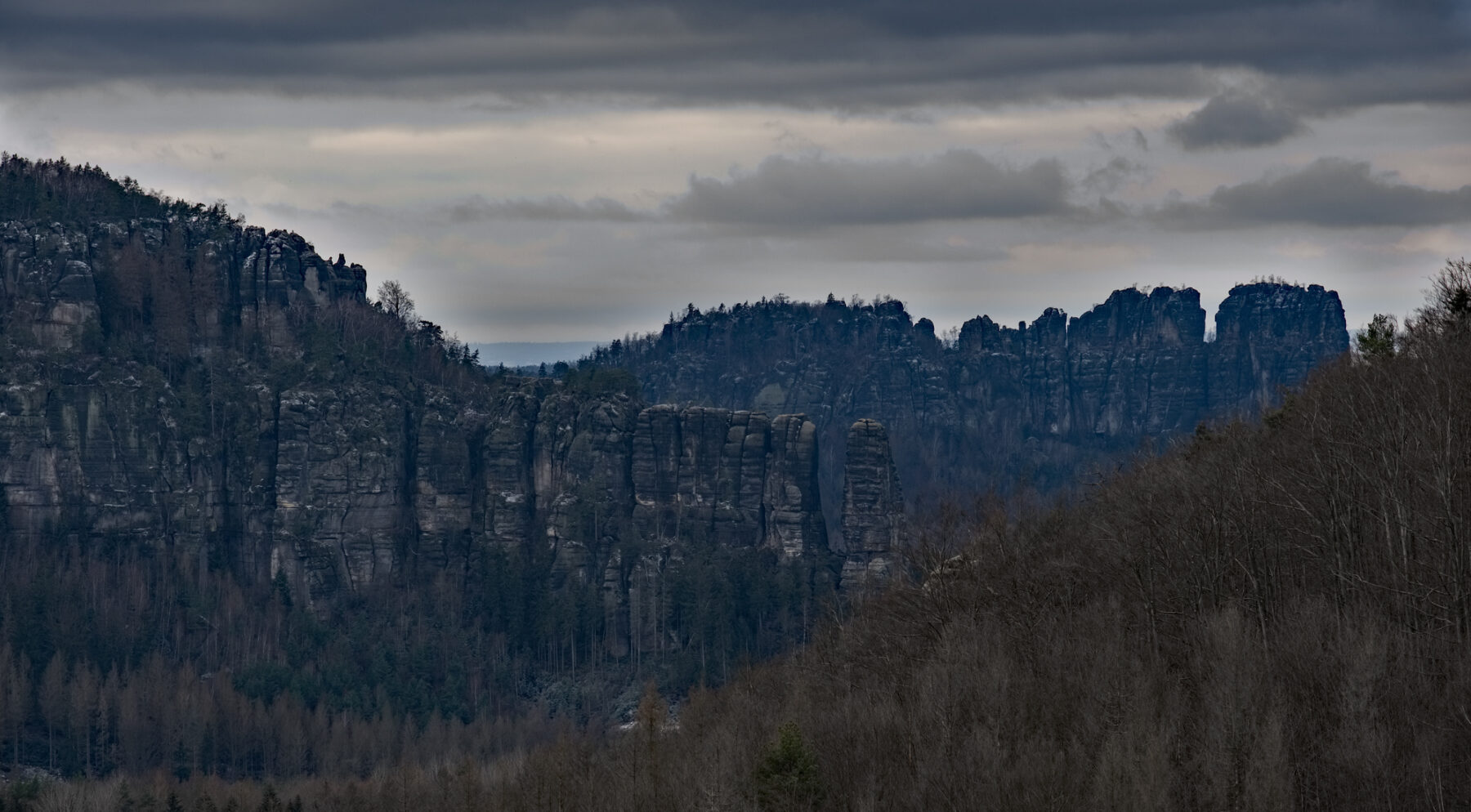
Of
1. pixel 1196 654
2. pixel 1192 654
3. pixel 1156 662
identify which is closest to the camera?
pixel 1196 654

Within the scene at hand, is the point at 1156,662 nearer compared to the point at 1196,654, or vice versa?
the point at 1196,654

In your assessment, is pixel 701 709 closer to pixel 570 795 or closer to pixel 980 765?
pixel 570 795

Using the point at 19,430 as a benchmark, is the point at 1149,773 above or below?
below

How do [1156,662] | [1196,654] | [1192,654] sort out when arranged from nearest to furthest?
[1196,654] → [1156,662] → [1192,654]

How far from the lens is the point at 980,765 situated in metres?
58.3

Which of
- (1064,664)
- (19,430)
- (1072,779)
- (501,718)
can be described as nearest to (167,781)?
(501,718)

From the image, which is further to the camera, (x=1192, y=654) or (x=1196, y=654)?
(x=1192, y=654)

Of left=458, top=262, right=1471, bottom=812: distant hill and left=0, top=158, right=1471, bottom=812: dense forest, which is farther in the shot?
left=0, top=158, right=1471, bottom=812: dense forest

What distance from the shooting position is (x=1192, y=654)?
209ft

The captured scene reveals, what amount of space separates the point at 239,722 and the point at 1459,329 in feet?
392

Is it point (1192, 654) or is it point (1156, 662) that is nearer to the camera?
point (1156, 662)

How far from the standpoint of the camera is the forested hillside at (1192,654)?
5303 cm

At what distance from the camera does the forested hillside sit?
53.0 meters

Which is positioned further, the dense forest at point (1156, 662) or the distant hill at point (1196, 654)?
the dense forest at point (1156, 662)
